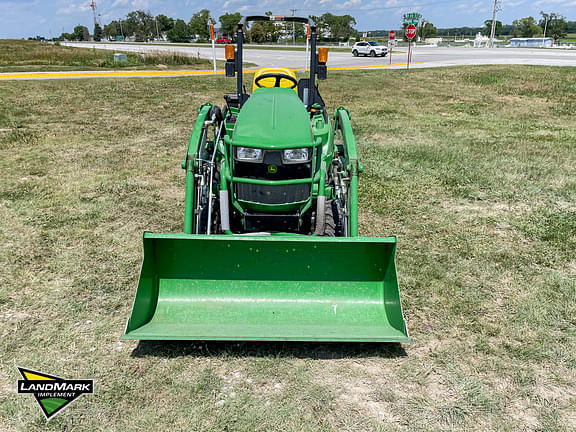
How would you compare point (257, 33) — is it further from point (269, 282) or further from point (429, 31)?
point (269, 282)

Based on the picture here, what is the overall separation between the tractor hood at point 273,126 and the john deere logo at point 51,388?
78.9 inches

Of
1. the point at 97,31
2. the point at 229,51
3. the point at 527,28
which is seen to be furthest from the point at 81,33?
the point at 229,51

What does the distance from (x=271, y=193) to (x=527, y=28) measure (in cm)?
11090

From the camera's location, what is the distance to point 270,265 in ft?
10.8

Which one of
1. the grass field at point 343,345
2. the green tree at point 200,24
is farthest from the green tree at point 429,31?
the grass field at point 343,345

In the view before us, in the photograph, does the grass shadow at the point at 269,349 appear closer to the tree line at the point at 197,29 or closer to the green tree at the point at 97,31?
the tree line at the point at 197,29

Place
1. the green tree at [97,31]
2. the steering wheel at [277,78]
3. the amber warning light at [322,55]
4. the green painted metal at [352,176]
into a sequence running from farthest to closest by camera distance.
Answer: the green tree at [97,31], the steering wheel at [277,78], the amber warning light at [322,55], the green painted metal at [352,176]

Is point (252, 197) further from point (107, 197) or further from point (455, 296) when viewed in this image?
point (107, 197)

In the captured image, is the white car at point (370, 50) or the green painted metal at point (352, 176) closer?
the green painted metal at point (352, 176)

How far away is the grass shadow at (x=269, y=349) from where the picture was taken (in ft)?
10.1

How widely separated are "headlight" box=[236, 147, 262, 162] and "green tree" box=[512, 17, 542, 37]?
346 feet

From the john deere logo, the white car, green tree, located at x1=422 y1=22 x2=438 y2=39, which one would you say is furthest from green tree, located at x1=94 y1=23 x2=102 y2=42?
the john deere logo

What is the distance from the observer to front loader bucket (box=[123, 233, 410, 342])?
3.13 meters

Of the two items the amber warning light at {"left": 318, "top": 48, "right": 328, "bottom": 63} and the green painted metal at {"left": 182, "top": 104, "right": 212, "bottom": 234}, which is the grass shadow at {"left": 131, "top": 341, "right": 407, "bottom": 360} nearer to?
the green painted metal at {"left": 182, "top": 104, "right": 212, "bottom": 234}
